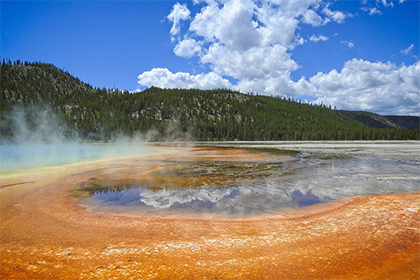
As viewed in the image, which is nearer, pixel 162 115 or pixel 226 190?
pixel 226 190

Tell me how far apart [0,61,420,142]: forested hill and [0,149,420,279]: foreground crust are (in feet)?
277

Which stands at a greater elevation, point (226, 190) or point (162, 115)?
point (162, 115)

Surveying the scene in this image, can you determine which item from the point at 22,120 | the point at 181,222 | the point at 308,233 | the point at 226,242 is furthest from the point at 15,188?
the point at 22,120

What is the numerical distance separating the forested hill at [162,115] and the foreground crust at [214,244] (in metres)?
84.4

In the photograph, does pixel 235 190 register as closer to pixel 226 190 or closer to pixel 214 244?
pixel 226 190

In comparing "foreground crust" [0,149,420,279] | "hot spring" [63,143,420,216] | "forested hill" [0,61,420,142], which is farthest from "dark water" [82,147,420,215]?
"forested hill" [0,61,420,142]

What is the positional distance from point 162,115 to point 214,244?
131 meters

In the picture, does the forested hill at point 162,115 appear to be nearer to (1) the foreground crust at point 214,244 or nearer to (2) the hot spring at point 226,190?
(2) the hot spring at point 226,190

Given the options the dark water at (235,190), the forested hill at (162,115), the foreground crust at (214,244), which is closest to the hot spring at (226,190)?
the dark water at (235,190)

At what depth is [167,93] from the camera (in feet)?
553

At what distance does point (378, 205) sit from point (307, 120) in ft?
537

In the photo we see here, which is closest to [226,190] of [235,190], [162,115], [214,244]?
[235,190]

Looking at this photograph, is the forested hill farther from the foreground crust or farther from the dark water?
the foreground crust

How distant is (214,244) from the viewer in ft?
19.1
